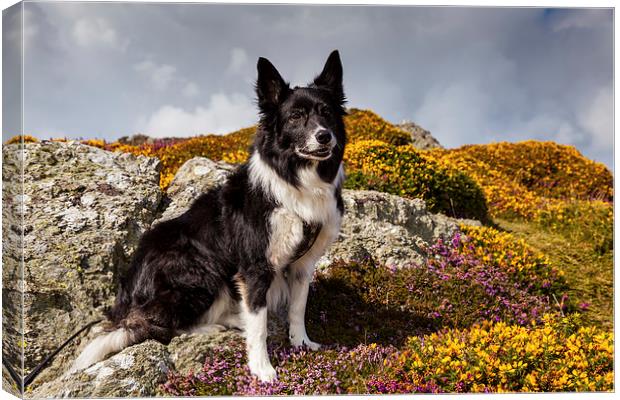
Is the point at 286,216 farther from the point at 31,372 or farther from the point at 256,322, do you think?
the point at 31,372

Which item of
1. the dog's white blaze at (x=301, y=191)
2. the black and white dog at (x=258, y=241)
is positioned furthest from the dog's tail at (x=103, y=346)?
the dog's white blaze at (x=301, y=191)

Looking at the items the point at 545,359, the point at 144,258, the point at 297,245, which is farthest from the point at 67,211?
the point at 545,359

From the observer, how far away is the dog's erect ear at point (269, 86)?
4.55m

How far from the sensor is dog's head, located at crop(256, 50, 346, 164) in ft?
14.7

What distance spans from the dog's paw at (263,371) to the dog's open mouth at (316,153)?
1.66 m

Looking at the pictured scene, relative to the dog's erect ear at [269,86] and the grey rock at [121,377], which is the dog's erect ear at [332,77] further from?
the grey rock at [121,377]

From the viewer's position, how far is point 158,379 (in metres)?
4.53

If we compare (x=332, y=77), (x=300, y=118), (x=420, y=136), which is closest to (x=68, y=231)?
(x=300, y=118)

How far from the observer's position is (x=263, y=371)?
462 cm

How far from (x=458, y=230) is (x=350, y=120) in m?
7.52

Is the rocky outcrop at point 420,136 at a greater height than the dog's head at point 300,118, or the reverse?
the rocky outcrop at point 420,136

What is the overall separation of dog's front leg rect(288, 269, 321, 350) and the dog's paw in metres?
0.52

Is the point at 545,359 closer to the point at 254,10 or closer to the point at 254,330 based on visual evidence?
the point at 254,330

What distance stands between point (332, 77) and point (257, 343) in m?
2.23
